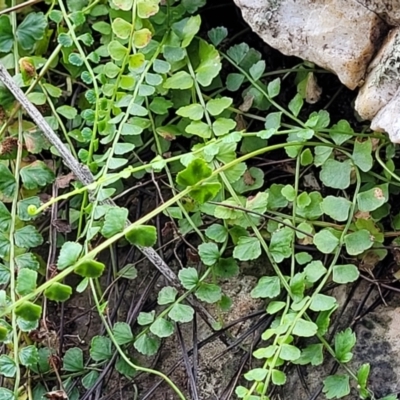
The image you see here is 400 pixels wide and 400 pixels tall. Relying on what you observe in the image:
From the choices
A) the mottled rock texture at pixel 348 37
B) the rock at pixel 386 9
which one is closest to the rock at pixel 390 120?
the mottled rock texture at pixel 348 37

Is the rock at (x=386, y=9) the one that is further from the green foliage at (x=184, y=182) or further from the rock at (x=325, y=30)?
A: the green foliage at (x=184, y=182)

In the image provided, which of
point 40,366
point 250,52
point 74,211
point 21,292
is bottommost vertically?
point 40,366

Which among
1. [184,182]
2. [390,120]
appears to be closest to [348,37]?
[390,120]

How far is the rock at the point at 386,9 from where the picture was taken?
104 cm

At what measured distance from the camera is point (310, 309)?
105 cm

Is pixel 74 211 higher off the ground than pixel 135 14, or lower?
lower

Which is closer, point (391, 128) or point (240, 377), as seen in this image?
point (391, 128)

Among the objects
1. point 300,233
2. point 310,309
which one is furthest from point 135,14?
point 310,309

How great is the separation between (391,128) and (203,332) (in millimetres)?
448

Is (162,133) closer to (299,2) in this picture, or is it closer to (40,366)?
(299,2)

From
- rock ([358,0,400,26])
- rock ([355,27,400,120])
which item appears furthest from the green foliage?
rock ([358,0,400,26])

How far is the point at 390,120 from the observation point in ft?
3.30

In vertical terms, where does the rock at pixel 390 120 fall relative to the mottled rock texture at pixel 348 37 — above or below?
below

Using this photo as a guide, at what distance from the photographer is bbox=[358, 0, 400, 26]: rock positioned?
1.04 meters
